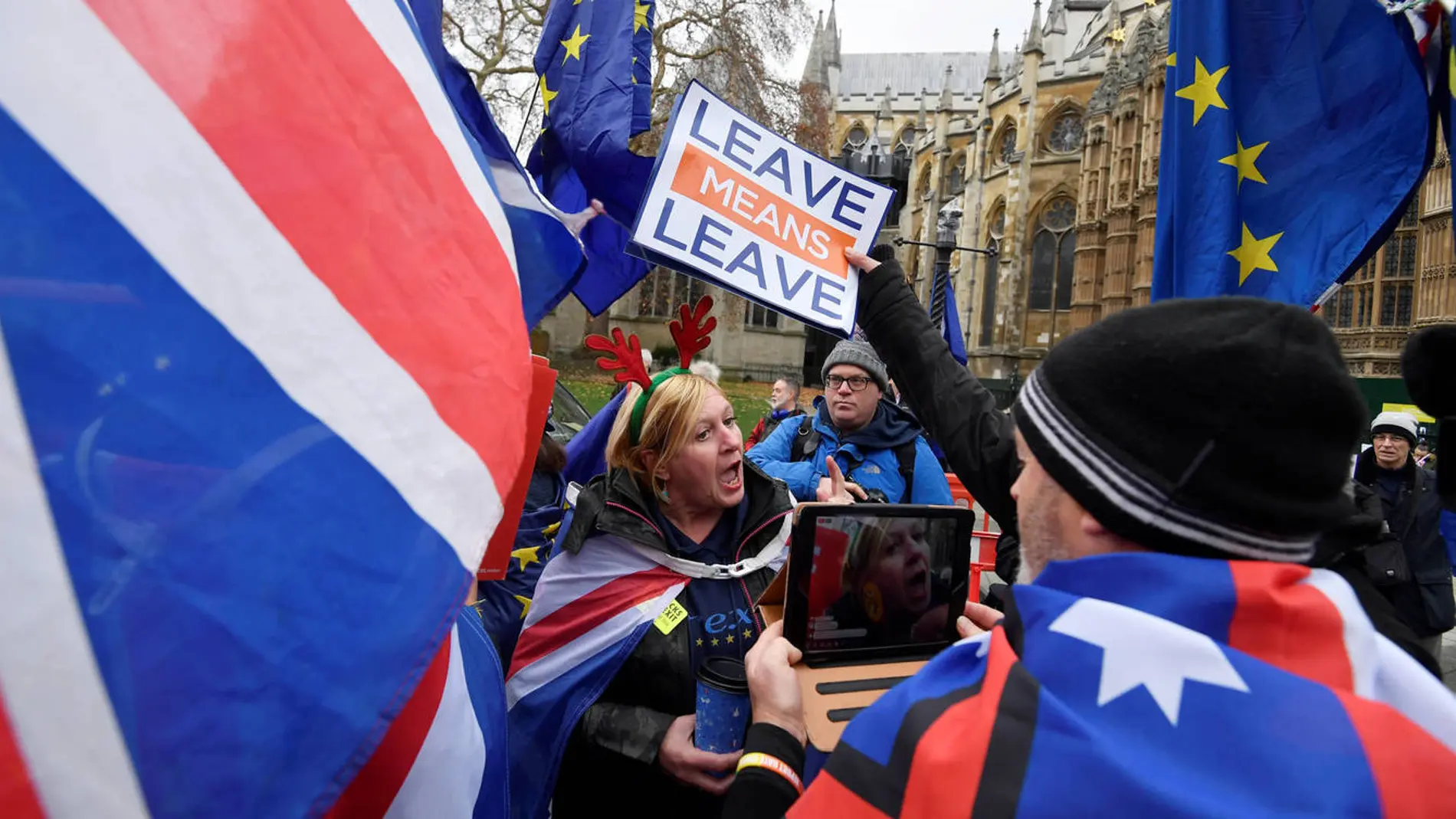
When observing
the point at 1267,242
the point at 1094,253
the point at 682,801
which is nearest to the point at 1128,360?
the point at 682,801

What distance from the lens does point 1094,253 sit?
3762cm

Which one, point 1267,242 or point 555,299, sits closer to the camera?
point 555,299

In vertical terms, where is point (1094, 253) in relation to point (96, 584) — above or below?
above

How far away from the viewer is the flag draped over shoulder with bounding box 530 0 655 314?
10.9 feet

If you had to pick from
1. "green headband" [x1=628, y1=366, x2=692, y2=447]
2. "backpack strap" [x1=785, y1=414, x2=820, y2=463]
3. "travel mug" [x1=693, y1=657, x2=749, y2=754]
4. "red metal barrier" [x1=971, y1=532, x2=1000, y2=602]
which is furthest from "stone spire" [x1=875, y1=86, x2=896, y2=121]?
"travel mug" [x1=693, y1=657, x2=749, y2=754]

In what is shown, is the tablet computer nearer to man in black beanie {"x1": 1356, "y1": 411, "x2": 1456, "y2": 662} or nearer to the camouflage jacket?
the camouflage jacket

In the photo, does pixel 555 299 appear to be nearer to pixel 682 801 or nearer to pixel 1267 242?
pixel 682 801

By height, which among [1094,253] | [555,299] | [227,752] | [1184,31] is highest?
[1094,253]

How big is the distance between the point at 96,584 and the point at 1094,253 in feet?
134

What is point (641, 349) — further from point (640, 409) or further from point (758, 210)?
point (758, 210)

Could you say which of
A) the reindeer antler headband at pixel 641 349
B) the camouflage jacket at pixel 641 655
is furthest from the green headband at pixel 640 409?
the camouflage jacket at pixel 641 655

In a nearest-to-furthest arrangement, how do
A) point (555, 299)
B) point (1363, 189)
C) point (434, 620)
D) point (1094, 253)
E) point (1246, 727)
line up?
point (1246, 727), point (434, 620), point (555, 299), point (1363, 189), point (1094, 253)

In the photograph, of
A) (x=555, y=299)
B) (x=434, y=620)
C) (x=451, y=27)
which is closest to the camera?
(x=434, y=620)

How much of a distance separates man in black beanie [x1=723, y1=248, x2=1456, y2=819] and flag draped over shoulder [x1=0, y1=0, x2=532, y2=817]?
2.10 feet
